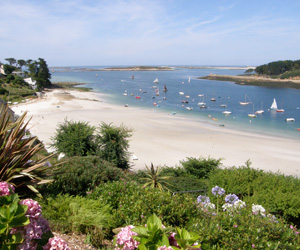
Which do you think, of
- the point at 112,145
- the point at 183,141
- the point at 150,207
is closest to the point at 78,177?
the point at 150,207

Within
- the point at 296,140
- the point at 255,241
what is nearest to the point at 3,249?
the point at 255,241

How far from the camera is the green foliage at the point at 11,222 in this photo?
2.31 meters

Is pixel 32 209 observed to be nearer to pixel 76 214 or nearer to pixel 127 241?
pixel 127 241

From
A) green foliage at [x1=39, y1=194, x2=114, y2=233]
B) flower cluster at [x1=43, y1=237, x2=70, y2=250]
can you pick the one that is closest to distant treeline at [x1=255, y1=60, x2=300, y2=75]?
green foliage at [x1=39, y1=194, x2=114, y2=233]

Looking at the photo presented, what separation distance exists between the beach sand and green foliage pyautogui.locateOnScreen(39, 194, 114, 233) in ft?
39.8

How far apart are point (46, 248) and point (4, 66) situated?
87.1 metres

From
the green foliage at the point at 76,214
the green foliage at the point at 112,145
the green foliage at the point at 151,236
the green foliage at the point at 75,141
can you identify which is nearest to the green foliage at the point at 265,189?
the green foliage at the point at 76,214

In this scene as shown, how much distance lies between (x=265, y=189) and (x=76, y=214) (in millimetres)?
6209

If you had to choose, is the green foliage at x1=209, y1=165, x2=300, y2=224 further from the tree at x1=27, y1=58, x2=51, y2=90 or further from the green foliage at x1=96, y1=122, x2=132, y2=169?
the tree at x1=27, y1=58, x2=51, y2=90

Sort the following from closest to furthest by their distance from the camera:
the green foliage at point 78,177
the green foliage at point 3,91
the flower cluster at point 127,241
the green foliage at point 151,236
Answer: the green foliage at point 151,236 < the flower cluster at point 127,241 < the green foliage at point 78,177 < the green foliage at point 3,91

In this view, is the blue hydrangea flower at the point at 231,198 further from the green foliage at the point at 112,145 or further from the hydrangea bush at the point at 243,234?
the green foliage at the point at 112,145

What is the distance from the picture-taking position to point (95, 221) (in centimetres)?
481

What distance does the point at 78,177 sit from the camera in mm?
6598

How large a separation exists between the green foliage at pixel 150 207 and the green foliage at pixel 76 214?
0.74ft
